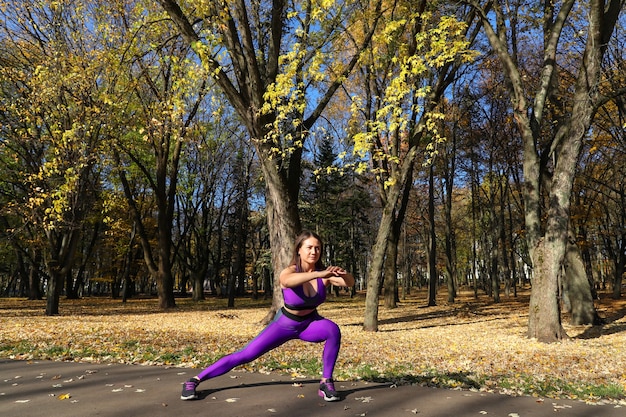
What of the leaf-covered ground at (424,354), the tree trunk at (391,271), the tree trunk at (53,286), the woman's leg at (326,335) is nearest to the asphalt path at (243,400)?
the woman's leg at (326,335)

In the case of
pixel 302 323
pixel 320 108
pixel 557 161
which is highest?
pixel 320 108

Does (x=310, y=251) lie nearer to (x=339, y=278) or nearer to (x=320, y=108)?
(x=339, y=278)

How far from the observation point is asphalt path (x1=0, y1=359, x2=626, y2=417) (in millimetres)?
3816

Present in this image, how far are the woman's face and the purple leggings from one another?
55 cm

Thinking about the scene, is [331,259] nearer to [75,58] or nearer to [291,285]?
[75,58]

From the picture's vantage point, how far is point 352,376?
5.46 metres

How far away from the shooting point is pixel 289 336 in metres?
4.11

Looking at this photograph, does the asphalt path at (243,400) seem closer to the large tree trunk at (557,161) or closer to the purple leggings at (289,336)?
the purple leggings at (289,336)

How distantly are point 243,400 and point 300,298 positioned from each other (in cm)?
120

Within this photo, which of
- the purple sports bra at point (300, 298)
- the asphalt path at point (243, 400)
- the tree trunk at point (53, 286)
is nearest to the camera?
the asphalt path at point (243, 400)

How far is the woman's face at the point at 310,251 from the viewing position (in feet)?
13.2

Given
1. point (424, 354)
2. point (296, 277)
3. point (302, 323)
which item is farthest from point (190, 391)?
point (424, 354)

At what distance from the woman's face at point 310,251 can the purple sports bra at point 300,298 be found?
0.23 meters

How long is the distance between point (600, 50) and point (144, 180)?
2805cm
